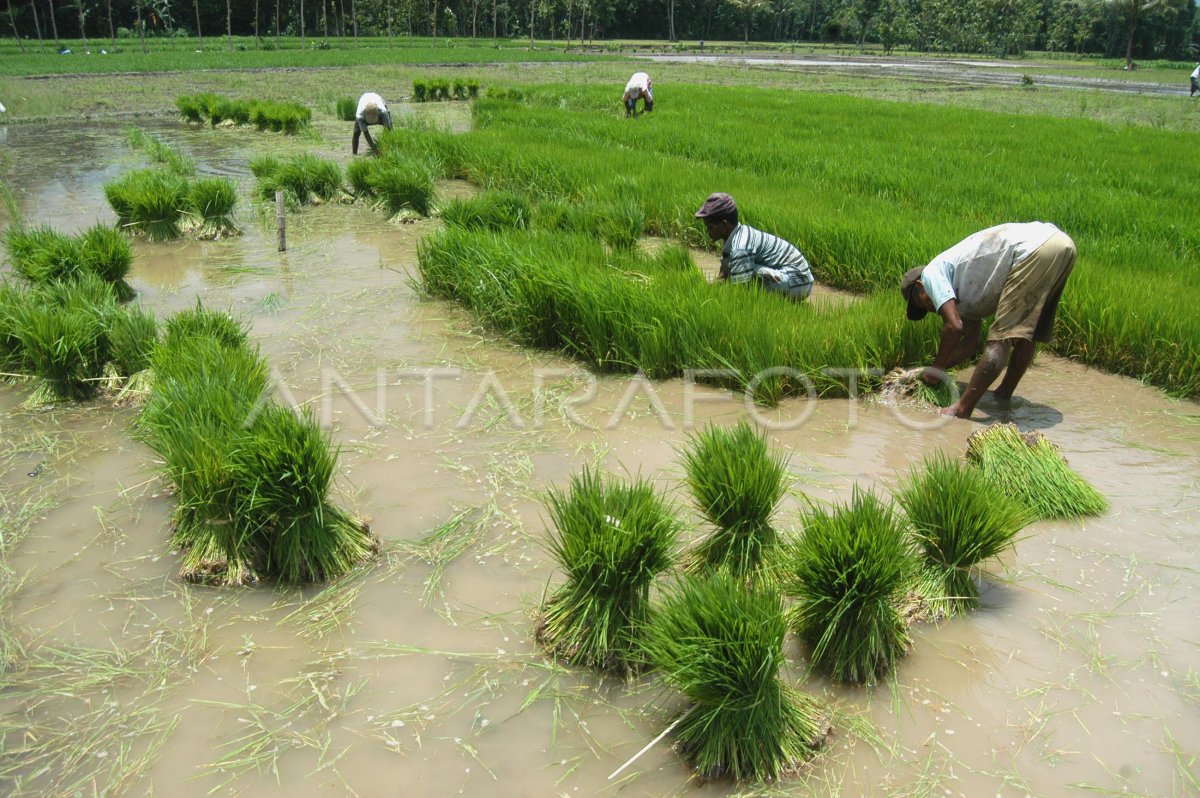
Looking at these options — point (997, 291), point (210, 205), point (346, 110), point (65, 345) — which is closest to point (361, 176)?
point (210, 205)

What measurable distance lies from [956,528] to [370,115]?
366 inches

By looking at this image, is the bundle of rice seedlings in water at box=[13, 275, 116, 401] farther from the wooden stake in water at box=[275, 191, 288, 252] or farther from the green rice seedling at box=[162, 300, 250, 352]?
the wooden stake in water at box=[275, 191, 288, 252]

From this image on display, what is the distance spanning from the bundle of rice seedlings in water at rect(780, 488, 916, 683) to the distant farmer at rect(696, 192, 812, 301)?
2.46m

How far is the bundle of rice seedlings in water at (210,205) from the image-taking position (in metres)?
6.85

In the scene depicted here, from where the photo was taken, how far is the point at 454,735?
2.13m

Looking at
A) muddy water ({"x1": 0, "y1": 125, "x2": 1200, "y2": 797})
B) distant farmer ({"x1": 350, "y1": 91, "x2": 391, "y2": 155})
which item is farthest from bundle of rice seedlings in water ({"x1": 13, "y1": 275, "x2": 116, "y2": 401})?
distant farmer ({"x1": 350, "y1": 91, "x2": 391, "y2": 155})

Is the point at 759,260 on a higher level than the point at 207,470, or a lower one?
higher

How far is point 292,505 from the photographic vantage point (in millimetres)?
2717

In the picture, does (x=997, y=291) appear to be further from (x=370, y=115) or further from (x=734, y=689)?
(x=370, y=115)

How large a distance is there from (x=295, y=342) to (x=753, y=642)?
11.7 ft

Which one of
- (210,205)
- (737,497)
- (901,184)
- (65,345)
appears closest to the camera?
(737,497)

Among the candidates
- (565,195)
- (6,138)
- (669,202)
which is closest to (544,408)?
(669,202)

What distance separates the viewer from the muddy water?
2.04 meters

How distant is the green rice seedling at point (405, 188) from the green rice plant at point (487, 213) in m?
1.08
